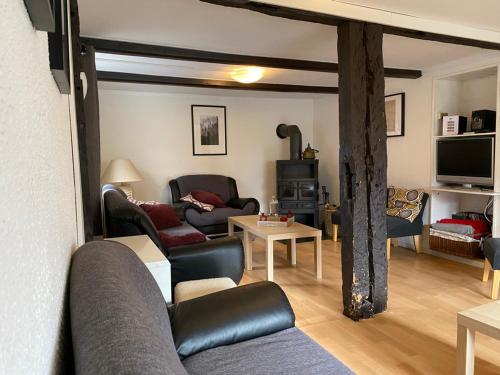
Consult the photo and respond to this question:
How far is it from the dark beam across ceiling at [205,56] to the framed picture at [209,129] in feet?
7.44

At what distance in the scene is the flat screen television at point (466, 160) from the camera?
377 cm

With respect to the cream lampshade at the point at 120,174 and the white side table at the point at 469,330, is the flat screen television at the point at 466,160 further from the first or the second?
the cream lampshade at the point at 120,174

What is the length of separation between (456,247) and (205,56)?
332 centimetres

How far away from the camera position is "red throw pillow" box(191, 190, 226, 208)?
17.5 ft

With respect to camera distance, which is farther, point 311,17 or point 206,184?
point 206,184

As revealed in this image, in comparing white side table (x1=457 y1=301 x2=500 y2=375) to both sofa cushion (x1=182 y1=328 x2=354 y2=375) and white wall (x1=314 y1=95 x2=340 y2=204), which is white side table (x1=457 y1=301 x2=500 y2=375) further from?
white wall (x1=314 y1=95 x2=340 y2=204)

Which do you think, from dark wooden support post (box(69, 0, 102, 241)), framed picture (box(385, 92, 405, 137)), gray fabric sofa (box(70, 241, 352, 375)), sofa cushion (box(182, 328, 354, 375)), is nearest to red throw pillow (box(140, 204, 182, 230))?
dark wooden support post (box(69, 0, 102, 241))

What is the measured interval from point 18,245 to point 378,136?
8.53 feet

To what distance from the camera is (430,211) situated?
4.47 metres

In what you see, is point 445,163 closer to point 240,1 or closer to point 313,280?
point 313,280

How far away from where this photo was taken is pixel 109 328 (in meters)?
0.67

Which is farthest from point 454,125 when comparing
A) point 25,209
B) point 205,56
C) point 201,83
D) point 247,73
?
point 25,209

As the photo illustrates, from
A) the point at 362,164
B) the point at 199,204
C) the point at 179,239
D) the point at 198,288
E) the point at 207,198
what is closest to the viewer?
the point at 198,288

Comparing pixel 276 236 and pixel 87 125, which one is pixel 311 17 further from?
pixel 276 236
